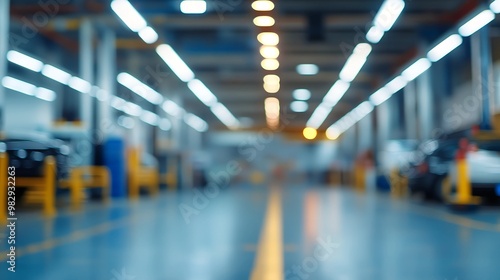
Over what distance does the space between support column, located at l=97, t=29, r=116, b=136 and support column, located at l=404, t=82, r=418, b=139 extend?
11038mm

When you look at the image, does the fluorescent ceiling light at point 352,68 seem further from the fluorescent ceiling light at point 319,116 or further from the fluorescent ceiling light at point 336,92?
the fluorescent ceiling light at point 319,116

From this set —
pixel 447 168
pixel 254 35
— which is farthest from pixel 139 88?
pixel 447 168

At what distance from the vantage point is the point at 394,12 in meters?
11.5

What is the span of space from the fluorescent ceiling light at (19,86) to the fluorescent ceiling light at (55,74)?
1396 mm

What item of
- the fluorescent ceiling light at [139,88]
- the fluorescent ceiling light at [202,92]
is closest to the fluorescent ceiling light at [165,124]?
the fluorescent ceiling light at [202,92]

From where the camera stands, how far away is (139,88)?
71.5 feet

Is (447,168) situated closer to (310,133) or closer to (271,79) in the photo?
(271,79)

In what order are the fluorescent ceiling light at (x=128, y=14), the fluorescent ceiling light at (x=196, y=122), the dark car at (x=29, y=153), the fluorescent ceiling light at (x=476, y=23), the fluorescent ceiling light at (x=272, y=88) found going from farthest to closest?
the fluorescent ceiling light at (x=196, y=122) < the fluorescent ceiling light at (x=272, y=88) < the fluorescent ceiling light at (x=476, y=23) < the fluorescent ceiling light at (x=128, y=14) < the dark car at (x=29, y=153)

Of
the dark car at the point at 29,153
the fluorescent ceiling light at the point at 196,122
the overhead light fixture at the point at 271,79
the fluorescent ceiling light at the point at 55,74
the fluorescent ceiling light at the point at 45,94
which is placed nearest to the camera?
the dark car at the point at 29,153

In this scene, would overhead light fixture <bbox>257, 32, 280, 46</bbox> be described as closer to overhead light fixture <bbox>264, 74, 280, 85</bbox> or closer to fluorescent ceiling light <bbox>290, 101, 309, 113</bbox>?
overhead light fixture <bbox>264, 74, 280, 85</bbox>

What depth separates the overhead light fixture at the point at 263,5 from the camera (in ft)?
39.0

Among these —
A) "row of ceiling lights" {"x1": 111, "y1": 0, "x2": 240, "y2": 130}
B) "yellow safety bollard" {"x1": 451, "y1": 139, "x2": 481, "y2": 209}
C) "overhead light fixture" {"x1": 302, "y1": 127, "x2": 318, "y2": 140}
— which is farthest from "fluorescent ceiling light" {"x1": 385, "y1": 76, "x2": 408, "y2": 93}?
"overhead light fixture" {"x1": 302, "y1": 127, "x2": 318, "y2": 140}

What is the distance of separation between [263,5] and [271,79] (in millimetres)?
9530

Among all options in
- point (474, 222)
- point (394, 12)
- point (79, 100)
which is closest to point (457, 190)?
point (474, 222)
